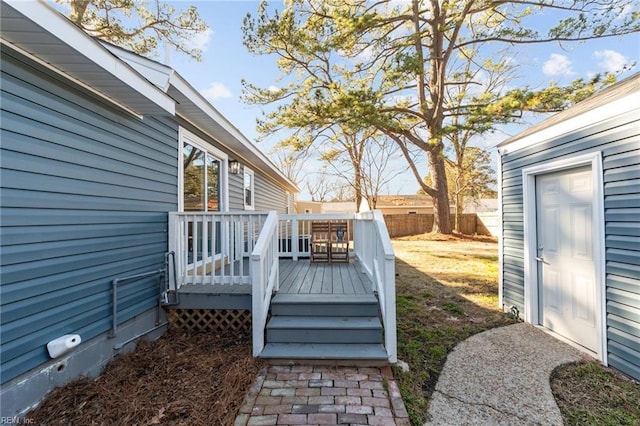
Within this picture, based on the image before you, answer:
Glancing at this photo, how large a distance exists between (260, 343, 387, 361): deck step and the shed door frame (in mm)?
2284

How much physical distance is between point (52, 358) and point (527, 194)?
5.42 metres

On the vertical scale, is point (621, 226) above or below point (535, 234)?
above

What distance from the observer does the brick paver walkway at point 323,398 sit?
212cm

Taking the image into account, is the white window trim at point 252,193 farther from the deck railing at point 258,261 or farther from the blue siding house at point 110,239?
the deck railing at point 258,261

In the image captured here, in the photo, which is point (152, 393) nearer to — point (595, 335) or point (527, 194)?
point (595, 335)

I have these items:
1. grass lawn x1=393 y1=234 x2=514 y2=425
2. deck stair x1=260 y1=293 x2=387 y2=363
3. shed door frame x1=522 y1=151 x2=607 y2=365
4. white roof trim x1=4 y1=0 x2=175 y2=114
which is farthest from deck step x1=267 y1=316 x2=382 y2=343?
white roof trim x1=4 y1=0 x2=175 y2=114

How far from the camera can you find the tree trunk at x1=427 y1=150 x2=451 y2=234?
554 inches

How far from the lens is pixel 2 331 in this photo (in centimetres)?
199

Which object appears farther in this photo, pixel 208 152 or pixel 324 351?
pixel 208 152

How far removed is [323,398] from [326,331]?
79 cm

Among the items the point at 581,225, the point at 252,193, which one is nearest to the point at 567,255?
the point at 581,225

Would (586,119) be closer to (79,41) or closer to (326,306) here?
(326,306)

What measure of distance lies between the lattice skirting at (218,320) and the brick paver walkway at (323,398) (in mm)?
1058

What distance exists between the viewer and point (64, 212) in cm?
249
